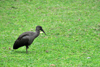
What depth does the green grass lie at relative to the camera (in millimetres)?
10984

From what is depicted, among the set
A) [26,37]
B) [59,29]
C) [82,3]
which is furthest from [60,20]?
[26,37]

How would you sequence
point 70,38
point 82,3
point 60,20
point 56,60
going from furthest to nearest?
point 82,3 → point 60,20 → point 70,38 → point 56,60

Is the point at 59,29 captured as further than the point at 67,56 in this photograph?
Yes

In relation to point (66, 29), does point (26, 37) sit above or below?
above

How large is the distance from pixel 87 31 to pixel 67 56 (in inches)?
264

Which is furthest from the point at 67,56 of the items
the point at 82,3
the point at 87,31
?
the point at 82,3

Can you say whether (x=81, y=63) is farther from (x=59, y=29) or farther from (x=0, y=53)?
(x=59, y=29)

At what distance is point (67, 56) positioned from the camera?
38.7ft

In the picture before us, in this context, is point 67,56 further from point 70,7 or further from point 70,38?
point 70,7

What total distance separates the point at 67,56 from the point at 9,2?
18.6 m

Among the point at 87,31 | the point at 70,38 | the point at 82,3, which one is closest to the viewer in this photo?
the point at 70,38

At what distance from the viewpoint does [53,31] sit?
1802 centimetres

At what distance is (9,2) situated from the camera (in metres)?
28.1

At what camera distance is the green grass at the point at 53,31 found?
1098 centimetres
